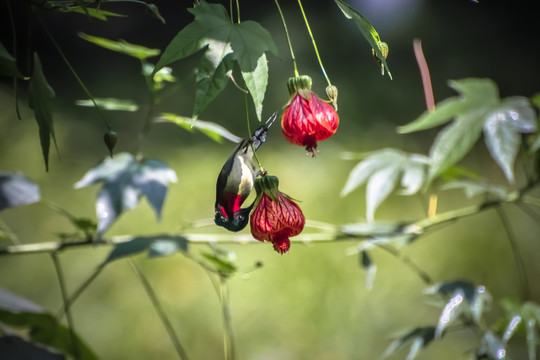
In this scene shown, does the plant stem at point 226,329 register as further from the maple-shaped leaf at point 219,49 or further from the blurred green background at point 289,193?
the maple-shaped leaf at point 219,49

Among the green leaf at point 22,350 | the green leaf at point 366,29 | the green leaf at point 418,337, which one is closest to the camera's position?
the green leaf at point 366,29

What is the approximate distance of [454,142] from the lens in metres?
0.79

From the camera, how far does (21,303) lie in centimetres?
75

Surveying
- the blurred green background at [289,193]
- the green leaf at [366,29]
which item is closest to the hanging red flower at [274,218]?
the green leaf at [366,29]

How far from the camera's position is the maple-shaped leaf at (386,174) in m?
0.88

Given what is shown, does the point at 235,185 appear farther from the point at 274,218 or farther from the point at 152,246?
the point at 152,246

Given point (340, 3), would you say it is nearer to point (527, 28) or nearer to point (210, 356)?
point (210, 356)

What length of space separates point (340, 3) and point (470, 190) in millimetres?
513

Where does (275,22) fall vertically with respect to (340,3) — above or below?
below

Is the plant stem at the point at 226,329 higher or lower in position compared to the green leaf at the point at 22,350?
lower

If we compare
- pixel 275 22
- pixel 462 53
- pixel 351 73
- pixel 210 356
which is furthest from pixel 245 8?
pixel 210 356

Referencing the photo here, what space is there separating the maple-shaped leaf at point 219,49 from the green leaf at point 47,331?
458 millimetres

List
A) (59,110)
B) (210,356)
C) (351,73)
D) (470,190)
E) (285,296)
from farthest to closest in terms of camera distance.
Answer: (351,73)
(59,110)
(285,296)
(210,356)
(470,190)

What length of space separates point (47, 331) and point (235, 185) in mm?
486
